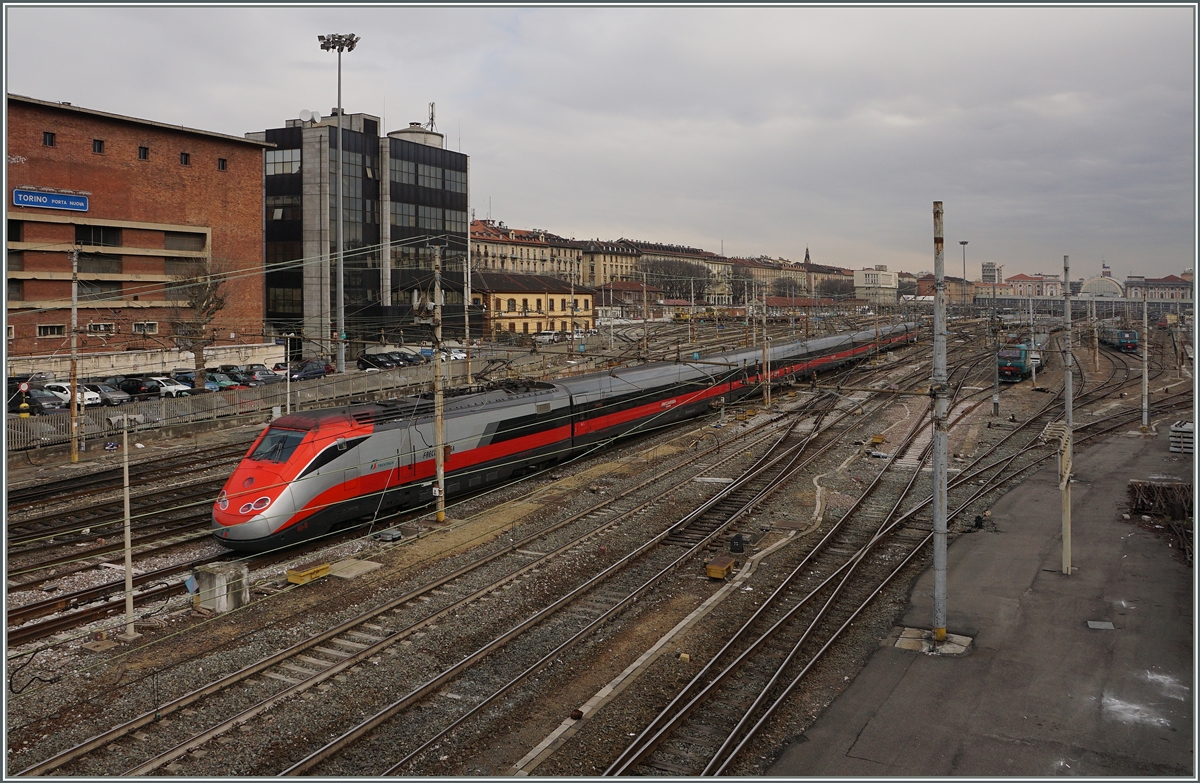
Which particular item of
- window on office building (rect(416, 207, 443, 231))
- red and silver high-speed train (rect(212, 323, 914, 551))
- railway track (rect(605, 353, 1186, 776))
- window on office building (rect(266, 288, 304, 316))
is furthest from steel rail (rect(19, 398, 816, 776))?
window on office building (rect(416, 207, 443, 231))

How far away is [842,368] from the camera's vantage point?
5734 cm

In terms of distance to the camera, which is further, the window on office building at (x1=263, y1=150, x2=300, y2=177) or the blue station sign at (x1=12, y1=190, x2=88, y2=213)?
the window on office building at (x1=263, y1=150, x2=300, y2=177)

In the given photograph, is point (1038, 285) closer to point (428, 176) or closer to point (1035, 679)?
point (428, 176)

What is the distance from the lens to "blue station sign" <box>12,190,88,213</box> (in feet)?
156

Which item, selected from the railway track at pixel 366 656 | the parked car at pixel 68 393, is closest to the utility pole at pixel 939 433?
the railway track at pixel 366 656

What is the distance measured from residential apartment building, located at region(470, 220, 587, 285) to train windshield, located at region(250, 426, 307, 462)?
104 meters

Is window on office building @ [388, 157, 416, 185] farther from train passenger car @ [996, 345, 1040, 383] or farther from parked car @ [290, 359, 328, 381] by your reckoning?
train passenger car @ [996, 345, 1040, 383]

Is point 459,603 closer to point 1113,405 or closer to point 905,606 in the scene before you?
point 905,606

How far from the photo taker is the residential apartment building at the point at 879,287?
154250 mm

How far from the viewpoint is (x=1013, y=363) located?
50.3 m

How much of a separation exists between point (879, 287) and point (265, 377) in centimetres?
12295

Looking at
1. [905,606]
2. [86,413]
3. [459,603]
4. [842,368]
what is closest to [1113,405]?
[842,368]

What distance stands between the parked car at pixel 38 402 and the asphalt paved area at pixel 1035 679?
1353 inches

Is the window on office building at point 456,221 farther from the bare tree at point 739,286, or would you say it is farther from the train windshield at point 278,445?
the bare tree at point 739,286
